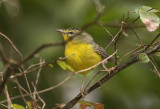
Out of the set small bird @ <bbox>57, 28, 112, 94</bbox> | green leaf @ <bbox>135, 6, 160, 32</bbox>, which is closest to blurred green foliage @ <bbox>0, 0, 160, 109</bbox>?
small bird @ <bbox>57, 28, 112, 94</bbox>

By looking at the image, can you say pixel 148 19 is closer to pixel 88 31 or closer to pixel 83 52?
pixel 83 52

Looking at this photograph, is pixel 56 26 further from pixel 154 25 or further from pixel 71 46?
pixel 154 25

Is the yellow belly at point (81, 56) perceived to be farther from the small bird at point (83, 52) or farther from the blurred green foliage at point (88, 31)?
the blurred green foliage at point (88, 31)

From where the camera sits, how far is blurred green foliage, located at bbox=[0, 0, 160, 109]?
353 centimetres


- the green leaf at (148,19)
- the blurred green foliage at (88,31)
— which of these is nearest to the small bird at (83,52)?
the blurred green foliage at (88,31)

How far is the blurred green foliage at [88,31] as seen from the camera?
353 cm

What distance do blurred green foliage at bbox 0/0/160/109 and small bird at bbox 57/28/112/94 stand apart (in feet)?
0.65

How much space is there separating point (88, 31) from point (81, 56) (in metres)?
0.67

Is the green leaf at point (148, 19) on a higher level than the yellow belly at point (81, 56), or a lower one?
higher

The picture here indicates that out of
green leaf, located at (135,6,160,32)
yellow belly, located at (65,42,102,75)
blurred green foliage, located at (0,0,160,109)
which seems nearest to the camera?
green leaf, located at (135,6,160,32)

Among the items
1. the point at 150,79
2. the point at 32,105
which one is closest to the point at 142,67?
the point at 150,79

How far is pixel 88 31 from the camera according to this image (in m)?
3.78

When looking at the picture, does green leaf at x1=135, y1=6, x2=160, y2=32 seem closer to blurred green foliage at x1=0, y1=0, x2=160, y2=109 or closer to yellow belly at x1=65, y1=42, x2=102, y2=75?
yellow belly at x1=65, y1=42, x2=102, y2=75

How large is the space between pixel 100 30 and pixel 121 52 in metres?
0.36
